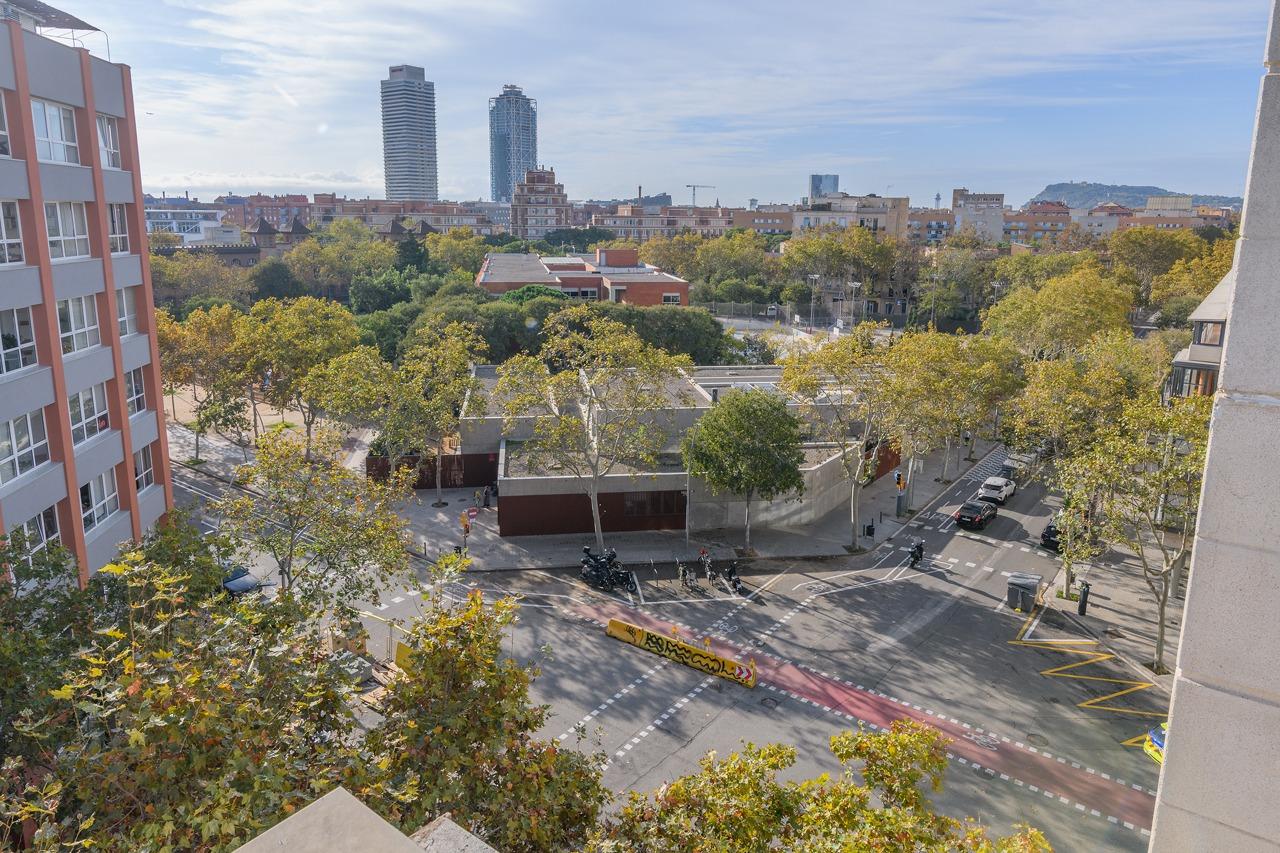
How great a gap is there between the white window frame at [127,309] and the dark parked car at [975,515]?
99.7ft

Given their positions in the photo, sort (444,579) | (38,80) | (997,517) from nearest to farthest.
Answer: (444,579) → (38,80) → (997,517)

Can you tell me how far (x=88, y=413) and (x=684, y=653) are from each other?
16.4 m

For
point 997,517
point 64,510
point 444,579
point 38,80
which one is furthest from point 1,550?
point 997,517

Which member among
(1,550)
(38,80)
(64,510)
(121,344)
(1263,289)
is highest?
(38,80)

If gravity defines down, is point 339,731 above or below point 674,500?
above

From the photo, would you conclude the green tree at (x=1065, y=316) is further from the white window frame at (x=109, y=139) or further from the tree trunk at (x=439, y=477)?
the white window frame at (x=109, y=139)

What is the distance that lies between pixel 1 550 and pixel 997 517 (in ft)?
113

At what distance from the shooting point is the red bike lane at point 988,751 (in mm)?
17578

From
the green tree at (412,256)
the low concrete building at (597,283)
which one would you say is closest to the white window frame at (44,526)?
the low concrete building at (597,283)

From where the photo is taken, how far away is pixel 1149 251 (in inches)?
3442

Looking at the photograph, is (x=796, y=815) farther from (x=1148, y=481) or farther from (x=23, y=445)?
(x=23, y=445)

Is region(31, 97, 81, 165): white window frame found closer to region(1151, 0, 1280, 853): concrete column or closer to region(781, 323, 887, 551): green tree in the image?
region(1151, 0, 1280, 853): concrete column

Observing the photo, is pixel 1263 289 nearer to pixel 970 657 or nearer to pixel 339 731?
pixel 339 731

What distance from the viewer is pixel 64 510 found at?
62.7ft
